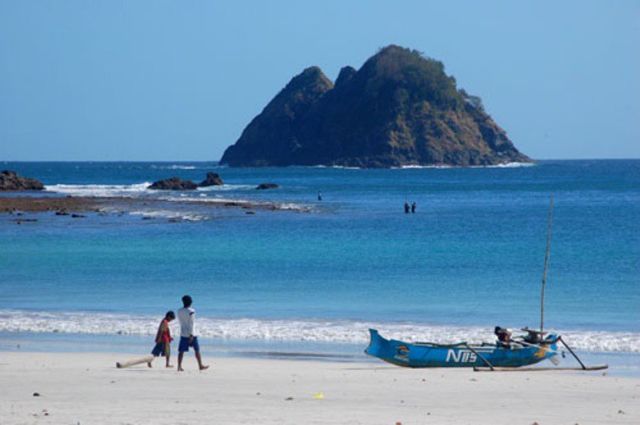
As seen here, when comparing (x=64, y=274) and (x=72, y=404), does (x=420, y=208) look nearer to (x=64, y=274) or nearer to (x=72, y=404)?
(x=64, y=274)

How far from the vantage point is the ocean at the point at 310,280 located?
A: 71.3 feet

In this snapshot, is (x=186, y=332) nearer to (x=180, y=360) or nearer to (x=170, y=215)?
(x=180, y=360)

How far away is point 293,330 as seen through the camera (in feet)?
72.0

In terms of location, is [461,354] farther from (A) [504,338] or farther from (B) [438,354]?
(A) [504,338]

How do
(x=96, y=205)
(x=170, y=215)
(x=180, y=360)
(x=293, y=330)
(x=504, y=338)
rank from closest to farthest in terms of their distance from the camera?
(x=180, y=360) < (x=504, y=338) < (x=293, y=330) < (x=170, y=215) < (x=96, y=205)

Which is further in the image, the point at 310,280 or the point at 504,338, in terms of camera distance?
the point at 310,280

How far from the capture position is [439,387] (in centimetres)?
1537

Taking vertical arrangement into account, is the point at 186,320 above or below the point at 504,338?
above

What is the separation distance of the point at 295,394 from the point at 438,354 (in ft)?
12.2

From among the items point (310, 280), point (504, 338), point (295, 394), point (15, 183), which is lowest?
point (310, 280)

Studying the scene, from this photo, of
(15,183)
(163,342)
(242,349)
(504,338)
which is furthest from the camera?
(15,183)

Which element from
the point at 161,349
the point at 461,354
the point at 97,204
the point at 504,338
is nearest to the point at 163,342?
the point at 161,349

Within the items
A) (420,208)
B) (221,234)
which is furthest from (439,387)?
(420,208)

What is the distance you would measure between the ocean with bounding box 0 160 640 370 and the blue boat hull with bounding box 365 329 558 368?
1.68m
